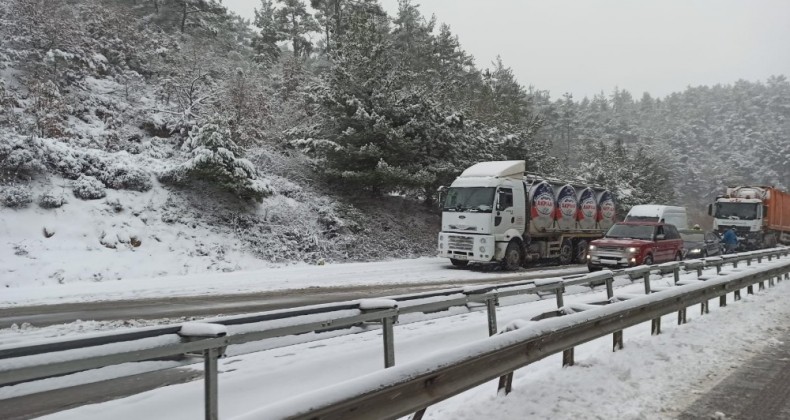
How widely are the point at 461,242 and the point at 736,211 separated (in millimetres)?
21133

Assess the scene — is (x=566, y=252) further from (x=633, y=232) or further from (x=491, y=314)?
(x=491, y=314)

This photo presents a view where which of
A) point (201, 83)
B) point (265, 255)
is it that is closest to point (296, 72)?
point (201, 83)

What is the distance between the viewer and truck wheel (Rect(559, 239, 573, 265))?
74.0 ft

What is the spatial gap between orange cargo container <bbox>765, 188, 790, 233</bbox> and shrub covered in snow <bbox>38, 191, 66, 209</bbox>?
116 ft

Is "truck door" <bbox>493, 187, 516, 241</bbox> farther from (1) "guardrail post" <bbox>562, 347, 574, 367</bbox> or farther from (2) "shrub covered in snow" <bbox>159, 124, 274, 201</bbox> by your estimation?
(1) "guardrail post" <bbox>562, 347, 574, 367</bbox>

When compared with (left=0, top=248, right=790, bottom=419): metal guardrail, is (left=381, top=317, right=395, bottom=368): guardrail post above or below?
below

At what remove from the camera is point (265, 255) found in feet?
61.4

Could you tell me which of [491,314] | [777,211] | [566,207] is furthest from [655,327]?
[777,211]

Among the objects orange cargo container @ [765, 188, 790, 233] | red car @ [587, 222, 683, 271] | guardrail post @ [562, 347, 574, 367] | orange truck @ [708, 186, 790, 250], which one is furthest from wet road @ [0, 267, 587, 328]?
orange cargo container @ [765, 188, 790, 233]

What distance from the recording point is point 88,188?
1653 cm

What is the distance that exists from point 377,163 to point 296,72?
13685 millimetres

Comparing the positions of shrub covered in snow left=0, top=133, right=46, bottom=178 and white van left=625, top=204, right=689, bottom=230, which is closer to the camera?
shrub covered in snow left=0, top=133, right=46, bottom=178

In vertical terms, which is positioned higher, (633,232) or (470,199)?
(470,199)

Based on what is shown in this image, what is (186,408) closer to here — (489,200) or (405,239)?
(489,200)
